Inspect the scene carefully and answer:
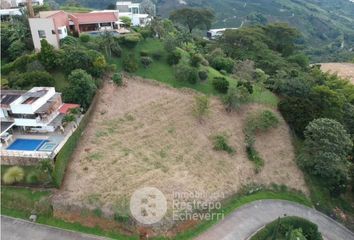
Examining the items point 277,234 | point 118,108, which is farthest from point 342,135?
point 118,108

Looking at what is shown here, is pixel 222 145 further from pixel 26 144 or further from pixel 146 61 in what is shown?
pixel 26 144

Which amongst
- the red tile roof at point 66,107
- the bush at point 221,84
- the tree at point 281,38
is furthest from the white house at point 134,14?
the tree at point 281,38

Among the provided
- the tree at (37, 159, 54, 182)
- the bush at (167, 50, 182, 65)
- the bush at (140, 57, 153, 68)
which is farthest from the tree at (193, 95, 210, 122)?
the tree at (37, 159, 54, 182)

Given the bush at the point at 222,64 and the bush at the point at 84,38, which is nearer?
the bush at the point at 84,38

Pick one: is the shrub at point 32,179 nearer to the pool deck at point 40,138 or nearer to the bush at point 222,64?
the pool deck at point 40,138

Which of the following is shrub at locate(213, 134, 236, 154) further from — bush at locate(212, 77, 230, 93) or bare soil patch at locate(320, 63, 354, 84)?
bare soil patch at locate(320, 63, 354, 84)

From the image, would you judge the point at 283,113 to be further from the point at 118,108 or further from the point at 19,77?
the point at 19,77
